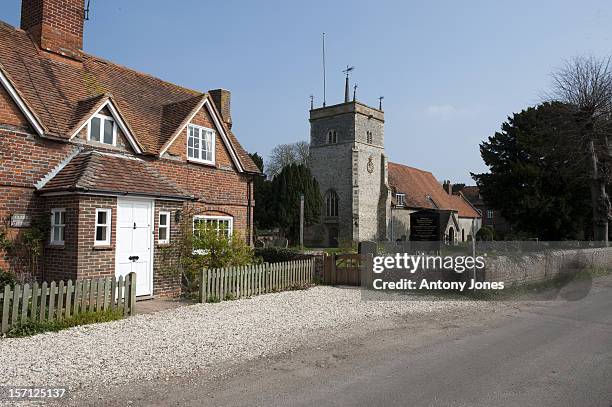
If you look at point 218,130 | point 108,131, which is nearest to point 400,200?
point 218,130

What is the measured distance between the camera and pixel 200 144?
672 inches

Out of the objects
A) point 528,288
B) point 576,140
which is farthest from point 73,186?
point 576,140

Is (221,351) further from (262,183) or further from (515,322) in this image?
(262,183)

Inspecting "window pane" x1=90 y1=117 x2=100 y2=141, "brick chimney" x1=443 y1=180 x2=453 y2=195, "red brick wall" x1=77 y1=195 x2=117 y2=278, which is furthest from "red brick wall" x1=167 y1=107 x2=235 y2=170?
"brick chimney" x1=443 y1=180 x2=453 y2=195

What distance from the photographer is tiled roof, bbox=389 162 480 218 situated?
5486 cm

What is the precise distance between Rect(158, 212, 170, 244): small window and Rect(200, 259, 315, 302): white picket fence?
2.01 m

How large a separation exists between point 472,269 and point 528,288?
8.73 ft

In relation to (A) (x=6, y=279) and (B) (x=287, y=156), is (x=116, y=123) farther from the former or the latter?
(B) (x=287, y=156)

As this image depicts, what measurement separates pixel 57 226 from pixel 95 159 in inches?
81.4

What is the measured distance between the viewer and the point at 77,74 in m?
15.2

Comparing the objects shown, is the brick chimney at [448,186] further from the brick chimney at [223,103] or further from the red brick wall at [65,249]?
the red brick wall at [65,249]

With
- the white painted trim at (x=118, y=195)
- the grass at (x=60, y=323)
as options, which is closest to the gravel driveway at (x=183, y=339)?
the grass at (x=60, y=323)

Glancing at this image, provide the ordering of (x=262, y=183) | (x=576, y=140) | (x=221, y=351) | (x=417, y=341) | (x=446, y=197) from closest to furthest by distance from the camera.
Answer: (x=221, y=351), (x=417, y=341), (x=576, y=140), (x=262, y=183), (x=446, y=197)

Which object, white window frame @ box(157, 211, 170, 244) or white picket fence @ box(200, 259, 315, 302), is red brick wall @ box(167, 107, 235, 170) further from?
white picket fence @ box(200, 259, 315, 302)
